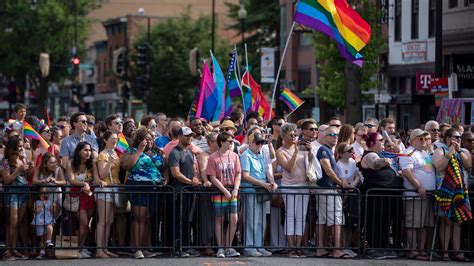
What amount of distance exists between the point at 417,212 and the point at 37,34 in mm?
60265

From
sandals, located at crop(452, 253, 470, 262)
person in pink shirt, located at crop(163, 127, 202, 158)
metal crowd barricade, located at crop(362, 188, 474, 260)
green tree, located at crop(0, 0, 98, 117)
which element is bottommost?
sandals, located at crop(452, 253, 470, 262)

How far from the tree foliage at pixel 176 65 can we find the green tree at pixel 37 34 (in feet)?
21.0

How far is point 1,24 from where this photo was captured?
75.7 m

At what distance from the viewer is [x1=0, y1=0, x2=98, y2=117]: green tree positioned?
73.4 meters

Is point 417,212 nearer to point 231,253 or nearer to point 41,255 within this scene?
point 231,253

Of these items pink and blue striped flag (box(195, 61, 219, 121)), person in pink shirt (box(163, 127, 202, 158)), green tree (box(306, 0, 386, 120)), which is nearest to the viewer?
person in pink shirt (box(163, 127, 202, 158))

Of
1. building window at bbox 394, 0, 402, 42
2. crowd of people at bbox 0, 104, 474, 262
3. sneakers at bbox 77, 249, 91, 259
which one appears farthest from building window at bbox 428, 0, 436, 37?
sneakers at bbox 77, 249, 91, 259

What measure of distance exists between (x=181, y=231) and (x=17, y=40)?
199 ft

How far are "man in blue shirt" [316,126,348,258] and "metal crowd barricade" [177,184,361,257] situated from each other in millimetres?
13

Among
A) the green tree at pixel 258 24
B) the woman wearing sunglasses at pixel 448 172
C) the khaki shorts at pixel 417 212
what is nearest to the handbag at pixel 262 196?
the khaki shorts at pixel 417 212

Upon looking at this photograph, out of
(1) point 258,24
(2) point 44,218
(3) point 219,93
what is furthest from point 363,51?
(1) point 258,24

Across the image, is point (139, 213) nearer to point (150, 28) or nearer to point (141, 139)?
point (141, 139)

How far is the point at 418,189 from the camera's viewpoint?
15492mm

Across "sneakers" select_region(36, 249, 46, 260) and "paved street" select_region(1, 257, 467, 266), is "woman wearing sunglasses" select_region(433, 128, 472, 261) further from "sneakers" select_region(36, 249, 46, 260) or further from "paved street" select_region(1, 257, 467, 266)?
"sneakers" select_region(36, 249, 46, 260)
